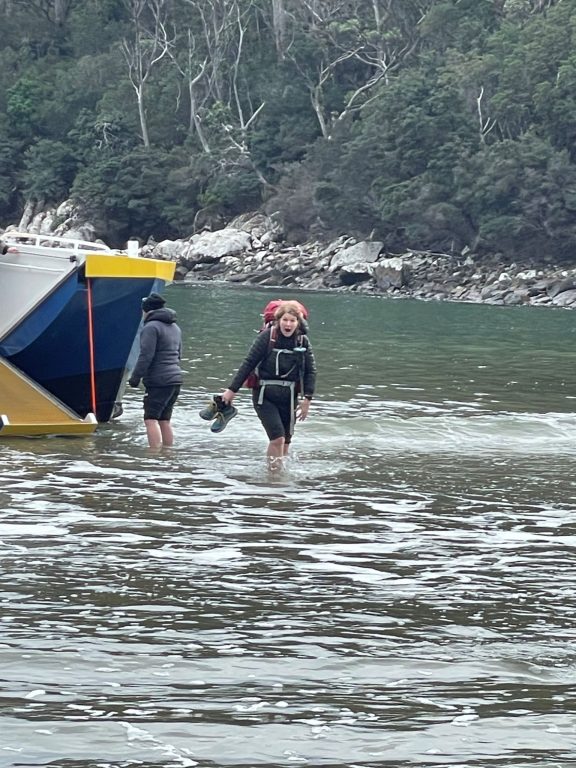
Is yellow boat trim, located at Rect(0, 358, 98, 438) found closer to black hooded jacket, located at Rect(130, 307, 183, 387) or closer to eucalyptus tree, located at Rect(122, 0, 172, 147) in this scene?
black hooded jacket, located at Rect(130, 307, 183, 387)

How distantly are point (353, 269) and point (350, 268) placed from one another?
0.20 meters

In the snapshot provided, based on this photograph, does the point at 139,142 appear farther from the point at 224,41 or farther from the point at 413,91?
the point at 413,91

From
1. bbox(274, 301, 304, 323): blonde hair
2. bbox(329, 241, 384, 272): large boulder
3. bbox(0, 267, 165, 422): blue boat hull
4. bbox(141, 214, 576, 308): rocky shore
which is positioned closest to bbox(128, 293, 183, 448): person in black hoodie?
bbox(0, 267, 165, 422): blue boat hull

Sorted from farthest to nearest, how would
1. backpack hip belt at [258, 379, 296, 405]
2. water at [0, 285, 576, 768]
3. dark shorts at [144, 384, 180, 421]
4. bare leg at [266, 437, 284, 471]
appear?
dark shorts at [144, 384, 180, 421], bare leg at [266, 437, 284, 471], backpack hip belt at [258, 379, 296, 405], water at [0, 285, 576, 768]

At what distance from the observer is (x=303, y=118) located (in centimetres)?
7994

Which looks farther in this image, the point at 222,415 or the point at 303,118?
the point at 303,118

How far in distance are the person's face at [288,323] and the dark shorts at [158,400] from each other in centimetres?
188

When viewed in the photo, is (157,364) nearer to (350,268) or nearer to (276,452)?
(276,452)

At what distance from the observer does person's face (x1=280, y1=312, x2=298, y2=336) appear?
40.7ft

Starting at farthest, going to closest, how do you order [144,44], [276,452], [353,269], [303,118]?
1. [144,44]
2. [303,118]
3. [353,269]
4. [276,452]

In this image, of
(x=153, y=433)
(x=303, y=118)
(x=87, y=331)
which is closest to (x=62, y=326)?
(x=87, y=331)

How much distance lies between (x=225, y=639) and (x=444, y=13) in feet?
245

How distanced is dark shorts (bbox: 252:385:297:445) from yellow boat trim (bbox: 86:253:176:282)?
303 centimetres

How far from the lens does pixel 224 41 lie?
82.1 metres
